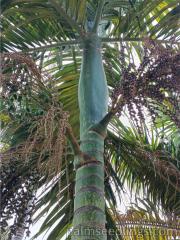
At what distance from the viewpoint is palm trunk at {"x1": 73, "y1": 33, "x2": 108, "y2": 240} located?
163 centimetres

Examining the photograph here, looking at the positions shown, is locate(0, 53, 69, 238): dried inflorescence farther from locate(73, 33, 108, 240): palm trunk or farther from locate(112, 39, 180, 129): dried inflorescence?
locate(112, 39, 180, 129): dried inflorescence

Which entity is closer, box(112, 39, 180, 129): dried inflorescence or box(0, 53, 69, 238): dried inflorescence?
box(0, 53, 69, 238): dried inflorescence

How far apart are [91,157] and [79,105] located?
0.45 m

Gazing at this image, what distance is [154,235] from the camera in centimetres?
274

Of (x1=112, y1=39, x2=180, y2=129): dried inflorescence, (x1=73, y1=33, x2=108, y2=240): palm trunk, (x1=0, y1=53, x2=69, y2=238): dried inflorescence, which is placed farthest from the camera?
(x1=112, y1=39, x2=180, y2=129): dried inflorescence

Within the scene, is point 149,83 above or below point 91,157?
above

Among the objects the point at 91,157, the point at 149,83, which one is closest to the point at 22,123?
the point at 91,157

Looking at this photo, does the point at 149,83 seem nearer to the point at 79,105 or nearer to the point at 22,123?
the point at 79,105

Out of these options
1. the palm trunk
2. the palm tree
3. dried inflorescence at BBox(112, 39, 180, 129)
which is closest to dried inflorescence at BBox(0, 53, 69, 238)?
the palm tree

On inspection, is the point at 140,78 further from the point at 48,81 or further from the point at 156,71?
the point at 48,81

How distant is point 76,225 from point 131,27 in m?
1.80

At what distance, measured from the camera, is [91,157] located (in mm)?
1890

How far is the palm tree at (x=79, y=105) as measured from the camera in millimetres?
1796

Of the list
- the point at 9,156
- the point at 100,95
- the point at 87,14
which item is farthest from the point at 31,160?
the point at 87,14
